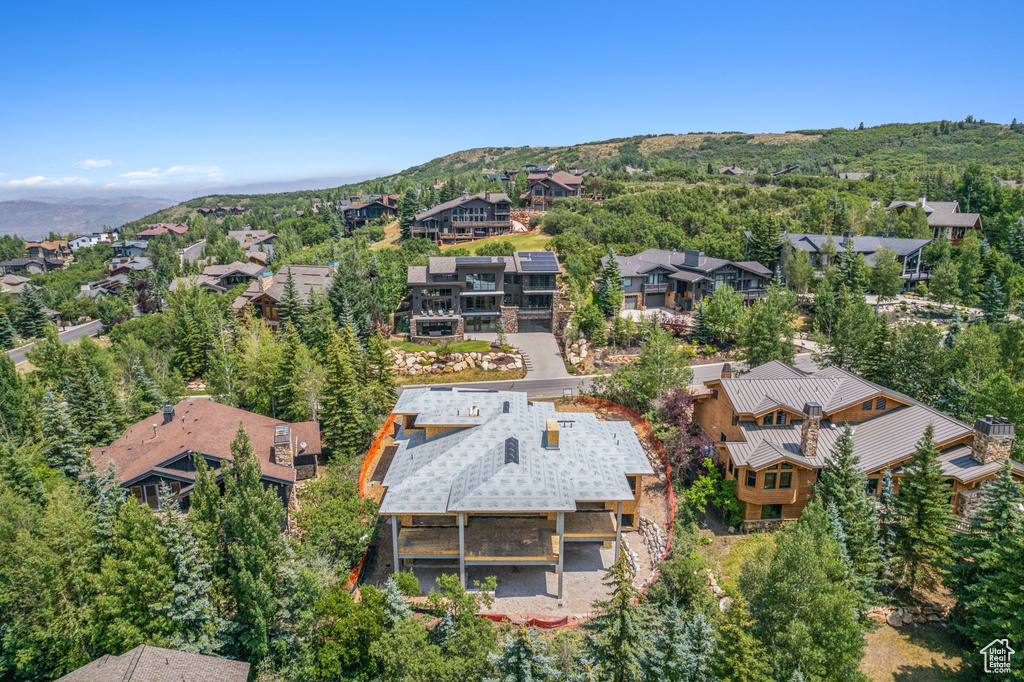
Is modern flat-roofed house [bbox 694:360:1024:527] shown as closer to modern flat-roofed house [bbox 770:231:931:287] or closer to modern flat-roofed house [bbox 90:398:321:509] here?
modern flat-roofed house [bbox 90:398:321:509]

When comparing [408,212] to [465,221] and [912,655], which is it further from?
[912,655]

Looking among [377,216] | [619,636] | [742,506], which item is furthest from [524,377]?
[377,216]

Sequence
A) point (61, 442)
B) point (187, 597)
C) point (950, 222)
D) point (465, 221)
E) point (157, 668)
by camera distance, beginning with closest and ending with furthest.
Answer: point (157, 668)
point (187, 597)
point (61, 442)
point (950, 222)
point (465, 221)

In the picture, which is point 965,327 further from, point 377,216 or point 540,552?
point 377,216

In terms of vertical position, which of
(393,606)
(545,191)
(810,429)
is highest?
(545,191)

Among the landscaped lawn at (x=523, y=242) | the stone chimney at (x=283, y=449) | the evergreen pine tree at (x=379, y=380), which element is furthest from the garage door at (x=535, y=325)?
the stone chimney at (x=283, y=449)

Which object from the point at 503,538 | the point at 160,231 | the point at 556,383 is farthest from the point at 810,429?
the point at 160,231
